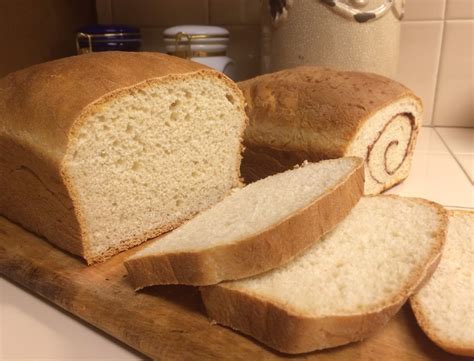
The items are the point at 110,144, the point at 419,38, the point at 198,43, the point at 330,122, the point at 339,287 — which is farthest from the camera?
the point at 419,38

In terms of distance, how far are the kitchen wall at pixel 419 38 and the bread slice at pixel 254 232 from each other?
1.66 meters

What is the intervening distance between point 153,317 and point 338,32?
164cm

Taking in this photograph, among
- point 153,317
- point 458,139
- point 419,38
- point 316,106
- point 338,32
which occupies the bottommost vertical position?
point 458,139

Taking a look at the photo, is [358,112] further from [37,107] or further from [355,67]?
[37,107]

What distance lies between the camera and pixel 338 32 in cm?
222

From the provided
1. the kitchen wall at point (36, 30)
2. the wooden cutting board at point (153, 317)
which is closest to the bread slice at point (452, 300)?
the wooden cutting board at point (153, 317)

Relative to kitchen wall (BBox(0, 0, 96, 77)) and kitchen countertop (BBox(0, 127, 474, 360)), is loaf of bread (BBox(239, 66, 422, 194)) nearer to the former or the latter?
kitchen countertop (BBox(0, 127, 474, 360))

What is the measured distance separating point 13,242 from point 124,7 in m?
2.24

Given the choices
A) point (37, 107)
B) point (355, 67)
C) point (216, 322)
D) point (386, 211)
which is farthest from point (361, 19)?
point (216, 322)

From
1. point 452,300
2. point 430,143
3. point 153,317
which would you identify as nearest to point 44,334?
point 153,317

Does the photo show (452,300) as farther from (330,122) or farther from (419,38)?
(419,38)

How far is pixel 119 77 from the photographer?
1.45 metres

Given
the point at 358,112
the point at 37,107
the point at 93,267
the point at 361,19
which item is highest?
the point at 361,19

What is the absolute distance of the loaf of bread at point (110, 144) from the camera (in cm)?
137
